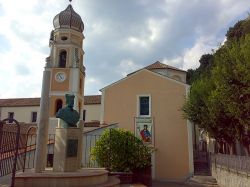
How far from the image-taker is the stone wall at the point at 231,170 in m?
15.3

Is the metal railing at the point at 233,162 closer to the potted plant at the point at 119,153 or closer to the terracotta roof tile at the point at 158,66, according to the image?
the potted plant at the point at 119,153

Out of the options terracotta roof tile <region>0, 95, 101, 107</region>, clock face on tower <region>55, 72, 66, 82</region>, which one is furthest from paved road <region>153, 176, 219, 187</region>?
terracotta roof tile <region>0, 95, 101, 107</region>

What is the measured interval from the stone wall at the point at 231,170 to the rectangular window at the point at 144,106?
674 centimetres

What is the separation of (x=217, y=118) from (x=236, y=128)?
4.29ft

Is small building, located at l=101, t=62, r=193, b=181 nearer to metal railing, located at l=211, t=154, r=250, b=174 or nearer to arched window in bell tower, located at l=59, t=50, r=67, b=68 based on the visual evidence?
metal railing, located at l=211, t=154, r=250, b=174

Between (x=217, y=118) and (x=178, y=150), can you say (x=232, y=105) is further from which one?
(x=178, y=150)

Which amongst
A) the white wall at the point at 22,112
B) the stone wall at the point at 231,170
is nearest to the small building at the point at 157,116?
the stone wall at the point at 231,170

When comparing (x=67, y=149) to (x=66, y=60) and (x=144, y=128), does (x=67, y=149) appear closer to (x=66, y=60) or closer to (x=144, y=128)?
(x=144, y=128)

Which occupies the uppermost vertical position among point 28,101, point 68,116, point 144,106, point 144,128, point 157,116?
point 28,101

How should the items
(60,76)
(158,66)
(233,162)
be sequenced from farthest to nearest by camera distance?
(158,66), (60,76), (233,162)

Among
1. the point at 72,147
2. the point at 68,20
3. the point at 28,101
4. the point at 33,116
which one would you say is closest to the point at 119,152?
the point at 72,147

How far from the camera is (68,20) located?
3209cm

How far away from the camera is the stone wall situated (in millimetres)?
15320

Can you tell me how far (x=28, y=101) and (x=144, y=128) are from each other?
72.1 ft
